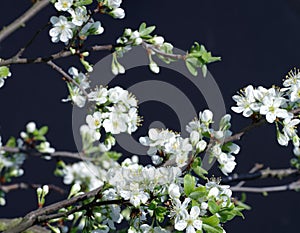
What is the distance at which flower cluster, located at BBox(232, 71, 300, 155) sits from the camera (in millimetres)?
1195

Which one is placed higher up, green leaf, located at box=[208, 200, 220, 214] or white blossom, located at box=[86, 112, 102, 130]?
white blossom, located at box=[86, 112, 102, 130]

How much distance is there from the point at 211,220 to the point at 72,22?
0.57 m

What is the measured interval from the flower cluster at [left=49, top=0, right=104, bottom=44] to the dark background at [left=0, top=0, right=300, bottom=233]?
2034 mm

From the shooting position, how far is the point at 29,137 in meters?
2.08

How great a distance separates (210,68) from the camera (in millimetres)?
3588

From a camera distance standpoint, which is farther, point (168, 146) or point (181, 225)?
point (168, 146)

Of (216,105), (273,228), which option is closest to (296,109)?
(216,105)

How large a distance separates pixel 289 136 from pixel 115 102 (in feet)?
1.27

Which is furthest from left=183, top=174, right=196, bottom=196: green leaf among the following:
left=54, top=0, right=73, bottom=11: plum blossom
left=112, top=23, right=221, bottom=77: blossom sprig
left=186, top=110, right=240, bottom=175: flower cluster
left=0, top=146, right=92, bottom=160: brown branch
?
left=0, top=146, right=92, bottom=160: brown branch

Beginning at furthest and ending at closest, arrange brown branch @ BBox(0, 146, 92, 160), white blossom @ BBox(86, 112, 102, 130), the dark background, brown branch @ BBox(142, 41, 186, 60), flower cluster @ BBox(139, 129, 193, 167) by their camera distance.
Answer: the dark background, brown branch @ BBox(0, 146, 92, 160), brown branch @ BBox(142, 41, 186, 60), white blossom @ BBox(86, 112, 102, 130), flower cluster @ BBox(139, 129, 193, 167)

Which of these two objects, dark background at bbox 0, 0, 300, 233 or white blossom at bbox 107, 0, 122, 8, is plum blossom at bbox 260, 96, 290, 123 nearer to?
white blossom at bbox 107, 0, 122, 8

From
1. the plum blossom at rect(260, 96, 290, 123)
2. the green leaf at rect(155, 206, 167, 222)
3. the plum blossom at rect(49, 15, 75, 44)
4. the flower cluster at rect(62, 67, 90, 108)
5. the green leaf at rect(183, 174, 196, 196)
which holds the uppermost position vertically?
the plum blossom at rect(49, 15, 75, 44)

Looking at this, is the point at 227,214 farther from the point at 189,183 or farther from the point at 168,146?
the point at 168,146

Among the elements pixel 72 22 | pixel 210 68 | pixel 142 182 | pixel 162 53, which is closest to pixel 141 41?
pixel 162 53
